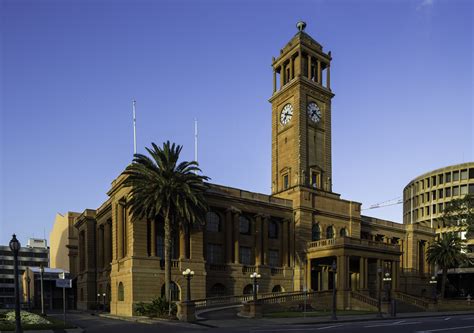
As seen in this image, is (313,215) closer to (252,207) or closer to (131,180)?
(252,207)

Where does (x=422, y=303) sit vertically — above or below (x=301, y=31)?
below

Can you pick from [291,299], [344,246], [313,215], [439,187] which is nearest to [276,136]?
[313,215]

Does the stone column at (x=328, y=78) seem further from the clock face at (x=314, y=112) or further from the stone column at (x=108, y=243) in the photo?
the stone column at (x=108, y=243)

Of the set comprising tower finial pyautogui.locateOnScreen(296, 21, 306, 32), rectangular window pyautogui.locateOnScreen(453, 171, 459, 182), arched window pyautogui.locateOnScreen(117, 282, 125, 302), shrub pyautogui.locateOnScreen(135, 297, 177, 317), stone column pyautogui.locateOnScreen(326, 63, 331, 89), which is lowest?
arched window pyautogui.locateOnScreen(117, 282, 125, 302)

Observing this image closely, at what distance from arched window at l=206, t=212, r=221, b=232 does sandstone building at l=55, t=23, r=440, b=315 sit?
0.12 m

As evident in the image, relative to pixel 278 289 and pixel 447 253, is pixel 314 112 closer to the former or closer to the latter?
A: pixel 278 289

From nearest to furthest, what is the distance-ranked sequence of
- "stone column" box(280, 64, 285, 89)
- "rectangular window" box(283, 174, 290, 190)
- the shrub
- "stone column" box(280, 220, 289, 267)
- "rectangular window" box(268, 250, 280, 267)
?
the shrub → "rectangular window" box(268, 250, 280, 267) → "stone column" box(280, 220, 289, 267) → "rectangular window" box(283, 174, 290, 190) → "stone column" box(280, 64, 285, 89)

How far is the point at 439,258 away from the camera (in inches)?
2896

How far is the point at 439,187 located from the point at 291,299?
86.7m

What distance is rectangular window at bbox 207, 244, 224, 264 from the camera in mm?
53438

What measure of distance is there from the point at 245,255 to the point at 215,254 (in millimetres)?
4687

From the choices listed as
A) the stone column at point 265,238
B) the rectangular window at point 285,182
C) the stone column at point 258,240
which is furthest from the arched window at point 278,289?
the rectangular window at point 285,182

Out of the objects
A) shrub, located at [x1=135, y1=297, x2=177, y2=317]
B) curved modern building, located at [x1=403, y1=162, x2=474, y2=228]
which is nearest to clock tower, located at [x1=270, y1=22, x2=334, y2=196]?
shrub, located at [x1=135, y1=297, x2=177, y2=317]

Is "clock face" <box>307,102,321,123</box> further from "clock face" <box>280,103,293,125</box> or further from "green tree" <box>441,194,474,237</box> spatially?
"green tree" <box>441,194,474,237</box>
